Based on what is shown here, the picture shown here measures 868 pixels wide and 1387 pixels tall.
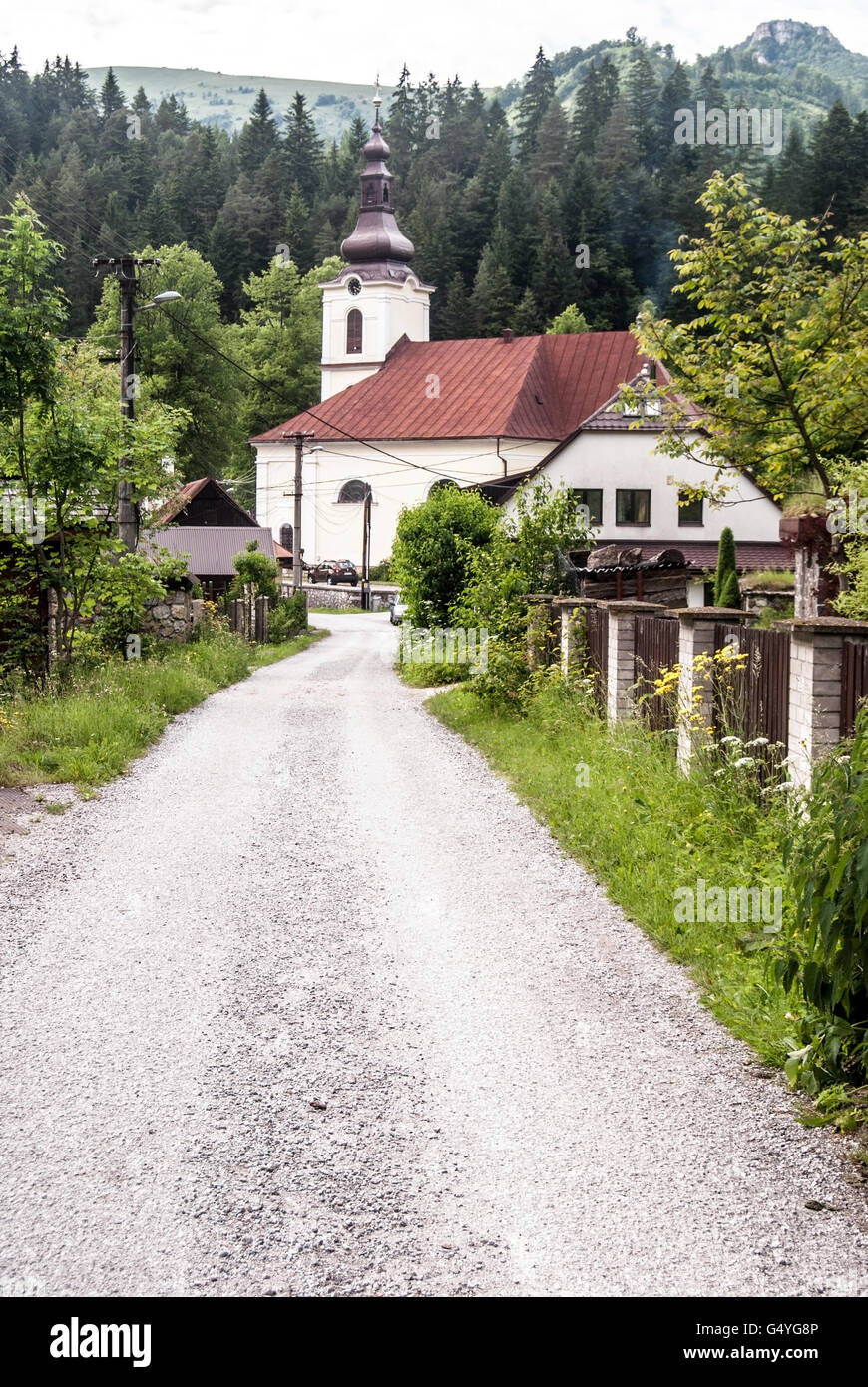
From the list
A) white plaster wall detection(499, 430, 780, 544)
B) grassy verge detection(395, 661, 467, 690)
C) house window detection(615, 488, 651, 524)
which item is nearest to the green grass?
grassy verge detection(395, 661, 467, 690)

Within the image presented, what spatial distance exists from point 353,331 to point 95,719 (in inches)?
2735

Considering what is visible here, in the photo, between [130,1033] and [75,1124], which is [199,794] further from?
[75,1124]

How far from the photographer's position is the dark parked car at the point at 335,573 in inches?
2746

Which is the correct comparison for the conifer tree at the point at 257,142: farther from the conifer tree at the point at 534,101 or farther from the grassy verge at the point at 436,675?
the grassy verge at the point at 436,675

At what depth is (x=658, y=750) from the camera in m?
11.7

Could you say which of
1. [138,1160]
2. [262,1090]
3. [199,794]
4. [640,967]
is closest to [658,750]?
[199,794]

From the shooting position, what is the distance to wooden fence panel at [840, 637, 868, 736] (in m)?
8.17

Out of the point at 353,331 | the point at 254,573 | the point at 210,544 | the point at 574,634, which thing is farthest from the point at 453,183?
the point at 574,634

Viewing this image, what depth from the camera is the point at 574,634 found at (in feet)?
53.2

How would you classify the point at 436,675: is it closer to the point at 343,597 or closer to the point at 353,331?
the point at 343,597

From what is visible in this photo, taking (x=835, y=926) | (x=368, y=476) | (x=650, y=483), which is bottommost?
(x=835, y=926)

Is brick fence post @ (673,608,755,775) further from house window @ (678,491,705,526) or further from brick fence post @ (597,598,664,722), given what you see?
house window @ (678,491,705,526)

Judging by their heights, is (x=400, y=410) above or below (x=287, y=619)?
above
